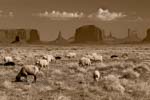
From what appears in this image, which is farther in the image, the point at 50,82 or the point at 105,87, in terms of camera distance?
the point at 50,82

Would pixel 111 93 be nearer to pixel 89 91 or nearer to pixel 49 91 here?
pixel 89 91

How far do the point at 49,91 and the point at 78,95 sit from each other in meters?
1.89

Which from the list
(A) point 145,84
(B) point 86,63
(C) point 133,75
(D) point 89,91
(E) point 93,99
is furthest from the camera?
(B) point 86,63

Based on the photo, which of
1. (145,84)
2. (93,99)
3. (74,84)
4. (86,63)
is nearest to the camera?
(93,99)

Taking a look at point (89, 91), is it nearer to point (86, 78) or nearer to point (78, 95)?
point (78, 95)

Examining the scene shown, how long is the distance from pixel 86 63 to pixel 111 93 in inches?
681

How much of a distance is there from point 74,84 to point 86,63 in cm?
1321

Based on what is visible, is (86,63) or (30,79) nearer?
(30,79)

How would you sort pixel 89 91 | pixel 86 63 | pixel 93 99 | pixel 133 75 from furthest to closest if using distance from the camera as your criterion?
pixel 86 63 → pixel 133 75 → pixel 89 91 → pixel 93 99

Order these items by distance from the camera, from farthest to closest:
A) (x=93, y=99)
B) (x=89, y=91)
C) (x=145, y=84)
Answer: (x=145, y=84) → (x=89, y=91) → (x=93, y=99)

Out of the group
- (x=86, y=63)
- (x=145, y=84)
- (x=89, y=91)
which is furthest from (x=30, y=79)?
(x=86, y=63)

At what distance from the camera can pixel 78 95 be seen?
54.4ft

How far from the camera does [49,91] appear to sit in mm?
17922

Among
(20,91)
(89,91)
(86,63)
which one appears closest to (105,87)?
(89,91)
